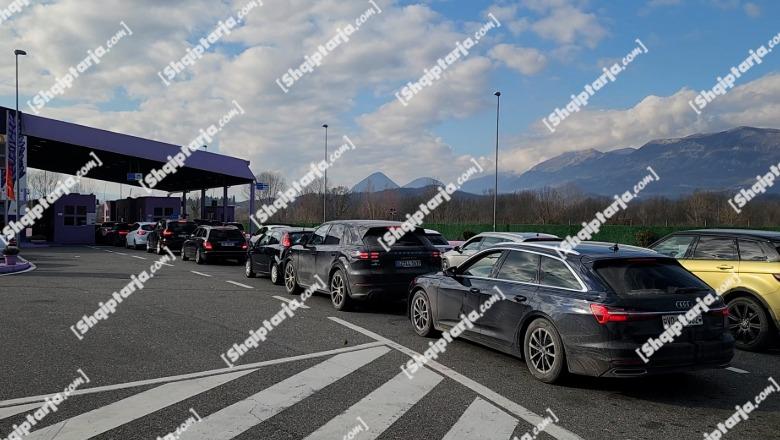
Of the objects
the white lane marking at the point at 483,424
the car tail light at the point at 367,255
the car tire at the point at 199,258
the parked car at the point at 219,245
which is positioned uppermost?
the car tail light at the point at 367,255

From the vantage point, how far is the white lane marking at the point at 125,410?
475 centimetres

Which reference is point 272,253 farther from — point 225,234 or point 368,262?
point 225,234

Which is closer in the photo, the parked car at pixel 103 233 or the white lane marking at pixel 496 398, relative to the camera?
the white lane marking at pixel 496 398

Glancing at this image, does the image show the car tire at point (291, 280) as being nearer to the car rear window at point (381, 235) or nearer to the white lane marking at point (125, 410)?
the car rear window at point (381, 235)

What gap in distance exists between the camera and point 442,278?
8.52 metres

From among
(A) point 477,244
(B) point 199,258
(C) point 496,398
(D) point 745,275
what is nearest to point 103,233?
(B) point 199,258

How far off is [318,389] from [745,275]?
6129 millimetres

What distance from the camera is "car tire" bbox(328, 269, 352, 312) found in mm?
11062

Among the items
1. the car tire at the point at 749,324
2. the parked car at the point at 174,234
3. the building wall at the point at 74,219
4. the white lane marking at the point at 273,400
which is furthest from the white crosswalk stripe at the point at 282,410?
the building wall at the point at 74,219

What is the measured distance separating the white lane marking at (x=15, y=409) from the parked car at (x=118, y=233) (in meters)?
37.9

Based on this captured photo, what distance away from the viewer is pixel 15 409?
5273 millimetres

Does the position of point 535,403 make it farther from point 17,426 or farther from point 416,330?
point 17,426

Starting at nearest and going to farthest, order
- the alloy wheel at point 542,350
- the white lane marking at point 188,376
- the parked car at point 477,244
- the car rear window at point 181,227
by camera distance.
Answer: the white lane marking at point 188,376 → the alloy wheel at point 542,350 → the parked car at point 477,244 → the car rear window at point 181,227

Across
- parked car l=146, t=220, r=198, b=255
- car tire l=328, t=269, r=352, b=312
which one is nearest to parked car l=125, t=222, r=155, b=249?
parked car l=146, t=220, r=198, b=255
